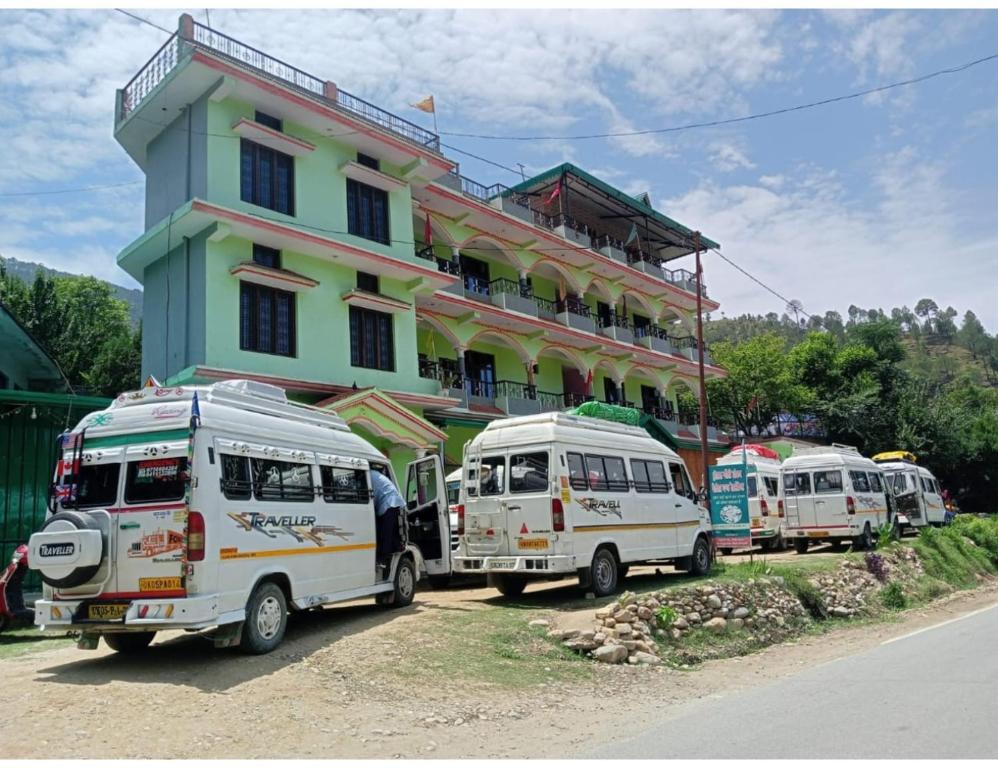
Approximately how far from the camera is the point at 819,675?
874 cm

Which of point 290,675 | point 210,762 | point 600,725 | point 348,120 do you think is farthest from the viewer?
point 348,120

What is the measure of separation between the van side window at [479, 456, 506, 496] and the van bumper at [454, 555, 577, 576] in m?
1.04

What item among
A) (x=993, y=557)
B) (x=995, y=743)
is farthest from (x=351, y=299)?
(x=993, y=557)

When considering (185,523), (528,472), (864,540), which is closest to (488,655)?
(185,523)

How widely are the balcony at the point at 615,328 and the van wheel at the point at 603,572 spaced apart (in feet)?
65.4

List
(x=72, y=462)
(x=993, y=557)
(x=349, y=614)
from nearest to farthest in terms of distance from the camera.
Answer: (x=72, y=462) < (x=349, y=614) < (x=993, y=557)

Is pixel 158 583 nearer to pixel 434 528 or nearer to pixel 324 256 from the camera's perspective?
pixel 434 528

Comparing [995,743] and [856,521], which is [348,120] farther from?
[995,743]

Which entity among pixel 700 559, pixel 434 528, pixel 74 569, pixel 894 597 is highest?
pixel 434 528

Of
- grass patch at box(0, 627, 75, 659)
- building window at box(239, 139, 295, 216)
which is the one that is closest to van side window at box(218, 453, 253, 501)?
grass patch at box(0, 627, 75, 659)

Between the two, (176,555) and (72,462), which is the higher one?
(72,462)

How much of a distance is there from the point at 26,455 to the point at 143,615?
769cm

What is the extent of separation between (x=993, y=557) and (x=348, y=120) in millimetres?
21696

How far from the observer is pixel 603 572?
1218 cm
